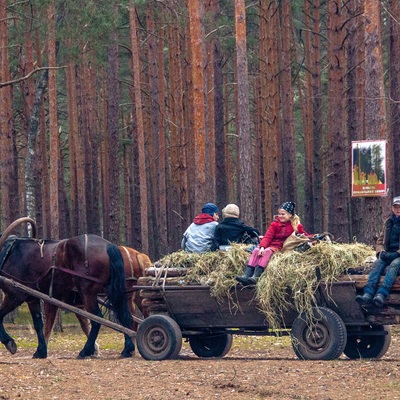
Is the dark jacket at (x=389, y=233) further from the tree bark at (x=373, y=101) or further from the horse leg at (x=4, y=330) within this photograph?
the horse leg at (x=4, y=330)

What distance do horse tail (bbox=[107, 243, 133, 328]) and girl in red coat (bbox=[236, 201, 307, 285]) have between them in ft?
9.16

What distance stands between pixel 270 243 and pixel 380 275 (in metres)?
1.57

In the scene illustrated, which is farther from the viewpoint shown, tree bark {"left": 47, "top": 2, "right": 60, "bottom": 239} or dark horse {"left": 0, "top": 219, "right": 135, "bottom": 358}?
tree bark {"left": 47, "top": 2, "right": 60, "bottom": 239}

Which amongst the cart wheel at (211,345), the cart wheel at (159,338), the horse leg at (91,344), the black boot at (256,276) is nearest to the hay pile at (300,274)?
the black boot at (256,276)

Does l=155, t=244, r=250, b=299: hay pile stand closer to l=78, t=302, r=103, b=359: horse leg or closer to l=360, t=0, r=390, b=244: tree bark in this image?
l=78, t=302, r=103, b=359: horse leg

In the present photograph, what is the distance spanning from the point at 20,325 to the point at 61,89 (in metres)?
23.3

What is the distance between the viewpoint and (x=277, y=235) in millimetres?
13078

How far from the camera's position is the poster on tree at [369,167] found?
14914mm

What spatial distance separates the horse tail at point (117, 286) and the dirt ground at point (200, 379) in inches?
54.6

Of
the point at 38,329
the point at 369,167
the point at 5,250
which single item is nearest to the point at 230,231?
the point at 369,167

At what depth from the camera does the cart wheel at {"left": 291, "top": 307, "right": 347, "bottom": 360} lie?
491 inches

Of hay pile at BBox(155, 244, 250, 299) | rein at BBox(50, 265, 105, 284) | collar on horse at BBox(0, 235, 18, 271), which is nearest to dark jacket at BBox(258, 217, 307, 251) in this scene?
hay pile at BBox(155, 244, 250, 299)

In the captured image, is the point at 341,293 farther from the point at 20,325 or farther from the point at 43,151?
the point at 43,151

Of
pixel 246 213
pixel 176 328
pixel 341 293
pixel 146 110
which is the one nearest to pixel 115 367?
pixel 176 328
